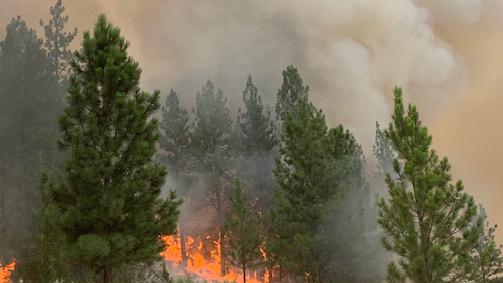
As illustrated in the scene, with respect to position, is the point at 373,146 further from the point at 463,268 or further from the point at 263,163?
the point at 463,268

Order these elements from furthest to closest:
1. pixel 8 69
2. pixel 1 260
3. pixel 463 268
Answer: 1. pixel 8 69
2. pixel 1 260
3. pixel 463 268

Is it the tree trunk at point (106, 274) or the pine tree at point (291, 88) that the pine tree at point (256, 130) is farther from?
the tree trunk at point (106, 274)

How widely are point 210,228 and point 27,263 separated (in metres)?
36.1

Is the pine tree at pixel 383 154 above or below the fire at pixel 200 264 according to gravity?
above

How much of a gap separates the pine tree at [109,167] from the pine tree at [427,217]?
748cm

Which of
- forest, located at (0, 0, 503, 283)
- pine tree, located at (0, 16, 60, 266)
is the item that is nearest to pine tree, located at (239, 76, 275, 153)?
forest, located at (0, 0, 503, 283)

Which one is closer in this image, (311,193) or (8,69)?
(311,193)

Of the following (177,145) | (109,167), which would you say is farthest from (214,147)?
(109,167)

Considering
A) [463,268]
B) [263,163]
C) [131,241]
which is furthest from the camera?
[263,163]

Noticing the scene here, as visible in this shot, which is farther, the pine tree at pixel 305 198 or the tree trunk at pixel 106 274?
the pine tree at pixel 305 198

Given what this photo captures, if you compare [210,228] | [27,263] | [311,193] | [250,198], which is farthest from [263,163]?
[27,263]

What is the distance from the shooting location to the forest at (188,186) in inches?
522

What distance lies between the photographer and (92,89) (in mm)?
14711

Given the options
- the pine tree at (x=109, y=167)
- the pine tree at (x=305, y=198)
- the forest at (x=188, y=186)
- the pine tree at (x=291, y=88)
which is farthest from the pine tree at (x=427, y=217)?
the pine tree at (x=291, y=88)
